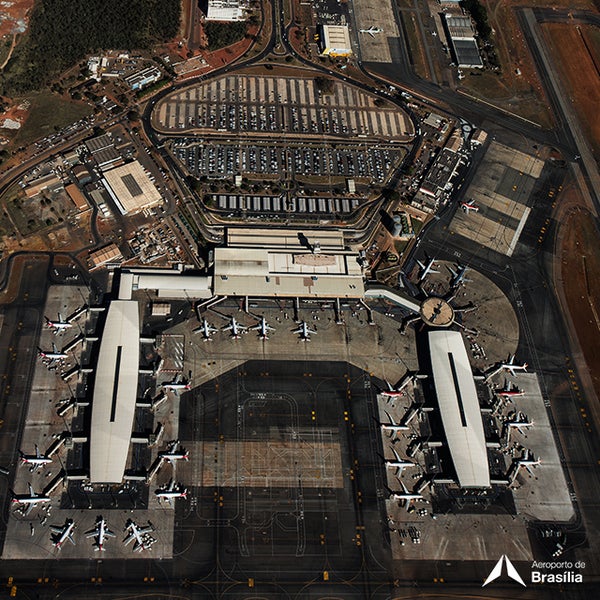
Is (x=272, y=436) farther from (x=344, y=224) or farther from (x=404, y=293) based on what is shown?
(x=344, y=224)

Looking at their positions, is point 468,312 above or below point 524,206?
below

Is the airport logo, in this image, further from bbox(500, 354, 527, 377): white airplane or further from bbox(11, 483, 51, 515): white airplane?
bbox(11, 483, 51, 515): white airplane

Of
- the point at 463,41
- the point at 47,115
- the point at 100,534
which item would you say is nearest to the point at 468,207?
the point at 463,41

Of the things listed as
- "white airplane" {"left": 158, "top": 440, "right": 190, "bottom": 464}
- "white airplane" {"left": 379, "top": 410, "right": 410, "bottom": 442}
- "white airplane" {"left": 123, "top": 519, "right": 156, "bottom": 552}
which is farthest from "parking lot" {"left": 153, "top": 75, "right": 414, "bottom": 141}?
"white airplane" {"left": 123, "top": 519, "right": 156, "bottom": 552}

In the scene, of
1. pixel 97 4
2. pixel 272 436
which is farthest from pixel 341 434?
pixel 97 4

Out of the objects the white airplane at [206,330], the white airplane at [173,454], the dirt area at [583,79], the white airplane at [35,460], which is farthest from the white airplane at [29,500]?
the dirt area at [583,79]

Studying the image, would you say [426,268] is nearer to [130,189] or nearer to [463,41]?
[130,189]

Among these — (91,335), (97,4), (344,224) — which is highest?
(97,4)
